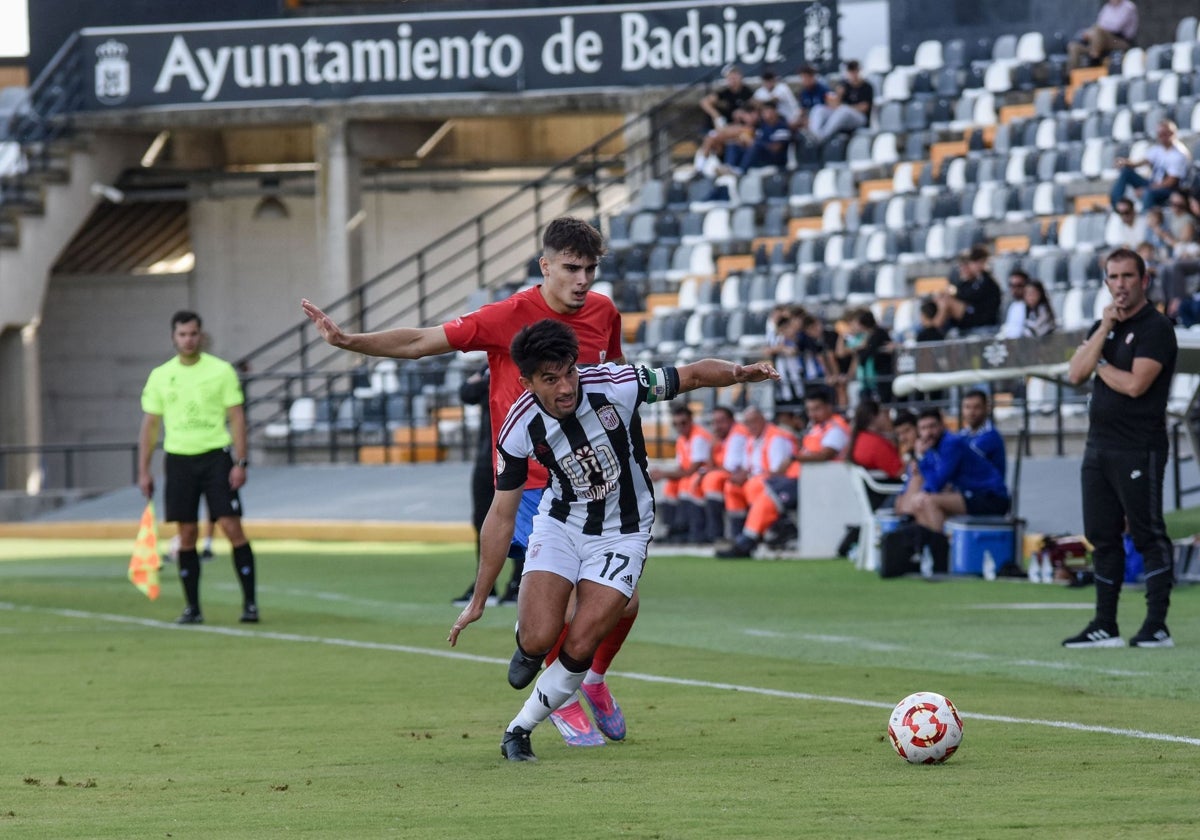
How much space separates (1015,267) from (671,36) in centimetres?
1008

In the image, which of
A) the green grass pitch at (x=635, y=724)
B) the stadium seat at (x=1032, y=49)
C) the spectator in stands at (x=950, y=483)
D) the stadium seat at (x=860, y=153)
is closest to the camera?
the green grass pitch at (x=635, y=724)

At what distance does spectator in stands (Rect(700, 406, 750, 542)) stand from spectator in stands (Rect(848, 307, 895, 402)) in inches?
55.4

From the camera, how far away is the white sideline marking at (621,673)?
7.77 m

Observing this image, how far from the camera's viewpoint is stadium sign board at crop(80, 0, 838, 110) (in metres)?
31.8

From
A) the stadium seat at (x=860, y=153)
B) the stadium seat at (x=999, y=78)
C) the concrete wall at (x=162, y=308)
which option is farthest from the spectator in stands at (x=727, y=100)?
the concrete wall at (x=162, y=308)

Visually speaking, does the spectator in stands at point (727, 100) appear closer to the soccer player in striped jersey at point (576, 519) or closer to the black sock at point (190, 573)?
the black sock at point (190, 573)

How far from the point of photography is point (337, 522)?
1010 inches

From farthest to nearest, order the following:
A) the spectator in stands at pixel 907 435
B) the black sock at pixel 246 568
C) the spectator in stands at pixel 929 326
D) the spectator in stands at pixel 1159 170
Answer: the spectator in stands at pixel 1159 170 < the spectator in stands at pixel 929 326 < the spectator in stands at pixel 907 435 < the black sock at pixel 246 568

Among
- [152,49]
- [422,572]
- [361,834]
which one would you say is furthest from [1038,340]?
[152,49]

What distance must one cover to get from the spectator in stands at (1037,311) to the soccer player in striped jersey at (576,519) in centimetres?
1337

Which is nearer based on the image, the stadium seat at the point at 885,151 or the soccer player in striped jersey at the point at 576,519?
the soccer player in striped jersey at the point at 576,519

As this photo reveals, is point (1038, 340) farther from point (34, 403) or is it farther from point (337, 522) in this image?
point (34, 403)

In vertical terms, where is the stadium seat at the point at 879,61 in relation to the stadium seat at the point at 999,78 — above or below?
above

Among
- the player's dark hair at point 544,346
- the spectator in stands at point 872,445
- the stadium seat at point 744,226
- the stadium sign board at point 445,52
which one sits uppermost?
the stadium sign board at point 445,52
